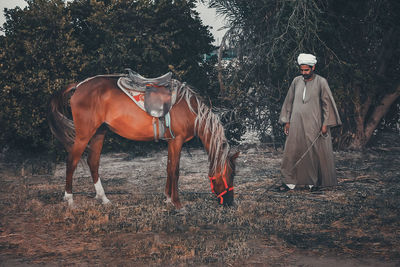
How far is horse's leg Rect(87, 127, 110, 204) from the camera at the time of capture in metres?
6.13

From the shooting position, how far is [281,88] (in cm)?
984

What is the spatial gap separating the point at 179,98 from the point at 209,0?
4.71m

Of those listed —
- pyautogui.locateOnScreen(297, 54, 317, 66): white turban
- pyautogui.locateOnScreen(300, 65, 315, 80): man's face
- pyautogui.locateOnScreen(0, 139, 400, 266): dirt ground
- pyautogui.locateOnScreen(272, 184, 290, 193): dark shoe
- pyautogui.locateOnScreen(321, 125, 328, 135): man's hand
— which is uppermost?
pyautogui.locateOnScreen(297, 54, 317, 66): white turban

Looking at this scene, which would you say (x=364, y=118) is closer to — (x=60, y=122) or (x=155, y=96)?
(x=155, y=96)

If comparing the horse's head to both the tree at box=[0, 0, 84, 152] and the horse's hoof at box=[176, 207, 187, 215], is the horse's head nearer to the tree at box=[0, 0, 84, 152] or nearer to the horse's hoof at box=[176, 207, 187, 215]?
the horse's hoof at box=[176, 207, 187, 215]

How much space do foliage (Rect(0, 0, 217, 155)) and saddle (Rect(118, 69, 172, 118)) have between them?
146 inches

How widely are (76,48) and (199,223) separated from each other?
19.1 ft

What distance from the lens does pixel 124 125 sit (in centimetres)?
598

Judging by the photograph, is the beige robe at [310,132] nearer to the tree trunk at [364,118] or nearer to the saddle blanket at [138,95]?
the saddle blanket at [138,95]

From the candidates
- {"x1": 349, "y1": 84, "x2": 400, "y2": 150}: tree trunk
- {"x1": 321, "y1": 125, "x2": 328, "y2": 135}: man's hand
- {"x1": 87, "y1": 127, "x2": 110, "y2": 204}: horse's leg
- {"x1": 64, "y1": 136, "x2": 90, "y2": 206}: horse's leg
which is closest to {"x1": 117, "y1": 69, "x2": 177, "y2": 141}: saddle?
{"x1": 87, "y1": 127, "x2": 110, "y2": 204}: horse's leg

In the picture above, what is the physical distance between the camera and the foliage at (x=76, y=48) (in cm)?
916

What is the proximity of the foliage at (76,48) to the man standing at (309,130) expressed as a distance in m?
3.98

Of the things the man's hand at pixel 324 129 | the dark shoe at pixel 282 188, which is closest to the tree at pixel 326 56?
the man's hand at pixel 324 129

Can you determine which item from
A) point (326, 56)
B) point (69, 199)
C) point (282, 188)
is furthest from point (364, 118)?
point (69, 199)
